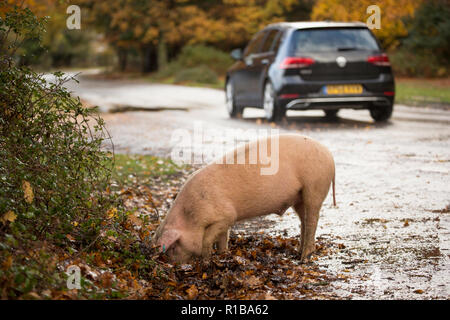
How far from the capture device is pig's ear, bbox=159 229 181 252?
530 centimetres

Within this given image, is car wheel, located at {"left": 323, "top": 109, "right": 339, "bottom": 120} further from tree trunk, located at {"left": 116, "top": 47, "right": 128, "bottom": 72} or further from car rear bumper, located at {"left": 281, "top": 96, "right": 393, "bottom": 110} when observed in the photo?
tree trunk, located at {"left": 116, "top": 47, "right": 128, "bottom": 72}

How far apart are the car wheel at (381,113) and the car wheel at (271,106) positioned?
198cm

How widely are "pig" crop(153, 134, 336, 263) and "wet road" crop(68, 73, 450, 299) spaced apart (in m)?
0.60

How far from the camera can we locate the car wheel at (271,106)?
14.0 meters

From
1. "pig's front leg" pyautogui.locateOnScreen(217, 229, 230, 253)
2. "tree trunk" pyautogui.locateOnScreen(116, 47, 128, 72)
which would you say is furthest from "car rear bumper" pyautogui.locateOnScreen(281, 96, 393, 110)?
"tree trunk" pyautogui.locateOnScreen(116, 47, 128, 72)

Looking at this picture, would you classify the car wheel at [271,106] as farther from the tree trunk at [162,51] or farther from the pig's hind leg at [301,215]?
the tree trunk at [162,51]

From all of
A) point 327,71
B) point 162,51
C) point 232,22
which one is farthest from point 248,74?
point 162,51

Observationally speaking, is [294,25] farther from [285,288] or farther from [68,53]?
[68,53]

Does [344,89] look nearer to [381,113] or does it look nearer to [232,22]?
[381,113]

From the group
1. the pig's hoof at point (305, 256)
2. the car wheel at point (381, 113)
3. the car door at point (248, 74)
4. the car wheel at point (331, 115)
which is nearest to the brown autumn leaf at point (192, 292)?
the pig's hoof at point (305, 256)

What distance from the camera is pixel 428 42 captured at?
3097 cm

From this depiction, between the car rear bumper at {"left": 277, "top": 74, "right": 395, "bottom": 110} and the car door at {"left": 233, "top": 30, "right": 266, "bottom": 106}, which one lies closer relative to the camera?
the car rear bumper at {"left": 277, "top": 74, "right": 395, "bottom": 110}

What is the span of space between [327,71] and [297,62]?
0.63m
